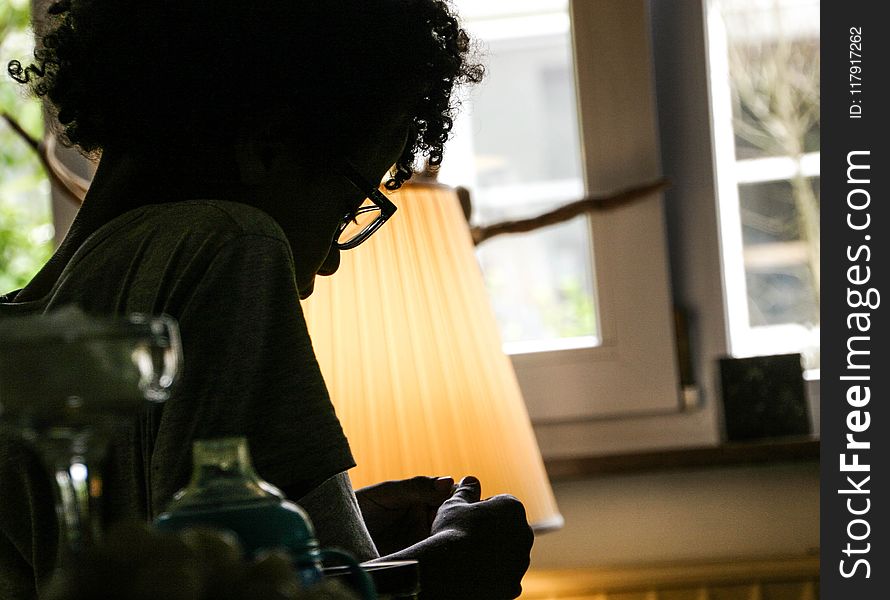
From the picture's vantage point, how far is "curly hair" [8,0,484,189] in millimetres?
802

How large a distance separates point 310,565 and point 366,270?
1055 millimetres

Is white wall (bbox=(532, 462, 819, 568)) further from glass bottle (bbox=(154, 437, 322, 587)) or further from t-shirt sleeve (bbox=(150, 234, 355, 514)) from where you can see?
glass bottle (bbox=(154, 437, 322, 587))

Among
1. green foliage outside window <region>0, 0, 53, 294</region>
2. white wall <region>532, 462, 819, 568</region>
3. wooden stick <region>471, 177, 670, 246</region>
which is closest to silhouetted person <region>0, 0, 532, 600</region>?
wooden stick <region>471, 177, 670, 246</region>

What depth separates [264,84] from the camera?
809 millimetres

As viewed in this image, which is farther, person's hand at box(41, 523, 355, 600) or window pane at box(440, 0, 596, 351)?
window pane at box(440, 0, 596, 351)

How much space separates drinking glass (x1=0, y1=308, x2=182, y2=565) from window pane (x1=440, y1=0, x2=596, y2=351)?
165 centimetres

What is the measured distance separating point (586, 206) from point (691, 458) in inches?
18.4

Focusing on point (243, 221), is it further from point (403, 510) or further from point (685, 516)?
point (685, 516)

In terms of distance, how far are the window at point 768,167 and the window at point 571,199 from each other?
0.14 m

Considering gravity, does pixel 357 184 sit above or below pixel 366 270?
above

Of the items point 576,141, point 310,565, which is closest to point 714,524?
point 576,141
